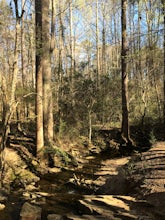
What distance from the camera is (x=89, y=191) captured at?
8.20 m

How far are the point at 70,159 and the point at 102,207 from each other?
574 cm

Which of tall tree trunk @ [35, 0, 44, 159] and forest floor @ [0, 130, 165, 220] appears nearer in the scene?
forest floor @ [0, 130, 165, 220]

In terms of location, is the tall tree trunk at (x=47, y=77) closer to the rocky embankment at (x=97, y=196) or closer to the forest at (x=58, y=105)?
the forest at (x=58, y=105)

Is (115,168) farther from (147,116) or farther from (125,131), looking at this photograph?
(147,116)

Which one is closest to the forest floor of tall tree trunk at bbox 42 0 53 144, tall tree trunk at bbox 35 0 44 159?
tall tree trunk at bbox 35 0 44 159

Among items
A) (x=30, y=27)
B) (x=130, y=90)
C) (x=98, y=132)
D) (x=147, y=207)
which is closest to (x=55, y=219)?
(x=147, y=207)

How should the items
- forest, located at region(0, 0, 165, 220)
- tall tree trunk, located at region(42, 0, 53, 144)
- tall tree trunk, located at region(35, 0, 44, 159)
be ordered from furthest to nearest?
tall tree trunk, located at region(42, 0, 53, 144), tall tree trunk, located at region(35, 0, 44, 159), forest, located at region(0, 0, 165, 220)

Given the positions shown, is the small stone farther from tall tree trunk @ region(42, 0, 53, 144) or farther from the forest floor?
tall tree trunk @ region(42, 0, 53, 144)

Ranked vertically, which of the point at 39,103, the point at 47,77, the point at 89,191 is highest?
the point at 47,77

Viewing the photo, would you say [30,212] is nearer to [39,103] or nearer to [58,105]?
[39,103]

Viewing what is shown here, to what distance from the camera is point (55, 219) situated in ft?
19.2

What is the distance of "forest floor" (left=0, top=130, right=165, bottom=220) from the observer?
6004 mm

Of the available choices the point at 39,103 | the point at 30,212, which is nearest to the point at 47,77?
the point at 39,103

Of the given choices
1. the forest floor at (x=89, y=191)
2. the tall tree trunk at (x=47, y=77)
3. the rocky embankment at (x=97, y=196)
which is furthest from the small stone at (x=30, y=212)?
the tall tree trunk at (x=47, y=77)
